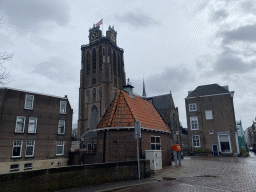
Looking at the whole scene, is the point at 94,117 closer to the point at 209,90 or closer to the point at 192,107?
the point at 192,107

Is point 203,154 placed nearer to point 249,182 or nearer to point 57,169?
point 249,182

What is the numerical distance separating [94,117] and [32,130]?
95.4 ft

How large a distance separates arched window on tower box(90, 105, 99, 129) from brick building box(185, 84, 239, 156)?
26906 mm

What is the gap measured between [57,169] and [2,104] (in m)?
19.1

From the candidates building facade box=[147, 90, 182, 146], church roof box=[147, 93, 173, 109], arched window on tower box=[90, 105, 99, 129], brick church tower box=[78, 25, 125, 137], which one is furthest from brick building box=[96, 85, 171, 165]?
arched window on tower box=[90, 105, 99, 129]

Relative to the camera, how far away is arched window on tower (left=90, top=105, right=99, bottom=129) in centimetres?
5218

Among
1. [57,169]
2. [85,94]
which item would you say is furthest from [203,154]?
[85,94]

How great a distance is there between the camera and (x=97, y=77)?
56.1 metres

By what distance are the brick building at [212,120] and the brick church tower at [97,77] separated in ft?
80.4

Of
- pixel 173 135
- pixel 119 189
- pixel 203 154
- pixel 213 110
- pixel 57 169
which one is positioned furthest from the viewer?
pixel 173 135

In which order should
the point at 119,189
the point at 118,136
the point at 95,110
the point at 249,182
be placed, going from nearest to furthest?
1. the point at 119,189
2. the point at 249,182
3. the point at 118,136
4. the point at 95,110

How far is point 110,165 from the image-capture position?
30.5 ft

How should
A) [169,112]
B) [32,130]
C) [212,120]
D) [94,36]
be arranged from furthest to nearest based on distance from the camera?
[94,36], [169,112], [212,120], [32,130]

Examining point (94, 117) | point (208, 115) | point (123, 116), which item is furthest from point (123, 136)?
point (94, 117)
